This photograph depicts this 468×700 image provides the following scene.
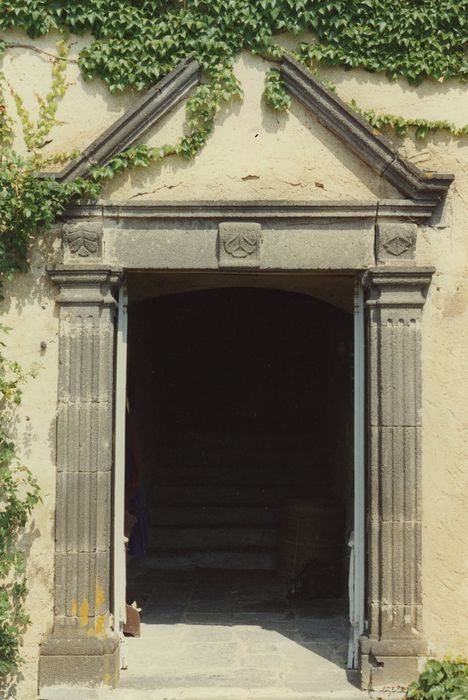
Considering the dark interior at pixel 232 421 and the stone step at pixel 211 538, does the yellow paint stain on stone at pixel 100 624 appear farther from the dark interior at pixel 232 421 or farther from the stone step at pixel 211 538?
the stone step at pixel 211 538

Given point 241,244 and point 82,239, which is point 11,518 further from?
point 241,244

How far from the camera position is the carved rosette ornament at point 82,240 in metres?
4.81

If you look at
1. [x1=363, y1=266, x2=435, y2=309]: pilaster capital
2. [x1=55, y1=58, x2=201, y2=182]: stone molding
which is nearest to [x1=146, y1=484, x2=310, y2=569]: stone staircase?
[x1=363, y1=266, x2=435, y2=309]: pilaster capital

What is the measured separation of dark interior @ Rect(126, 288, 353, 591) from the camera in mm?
7980

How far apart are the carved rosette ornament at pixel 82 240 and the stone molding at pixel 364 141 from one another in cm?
152

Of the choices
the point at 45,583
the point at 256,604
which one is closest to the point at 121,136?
the point at 45,583

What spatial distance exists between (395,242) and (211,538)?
433 cm

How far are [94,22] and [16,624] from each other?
3.70 meters

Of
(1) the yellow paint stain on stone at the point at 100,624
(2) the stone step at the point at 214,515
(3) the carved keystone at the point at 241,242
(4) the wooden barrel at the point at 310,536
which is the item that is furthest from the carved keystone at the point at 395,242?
(2) the stone step at the point at 214,515

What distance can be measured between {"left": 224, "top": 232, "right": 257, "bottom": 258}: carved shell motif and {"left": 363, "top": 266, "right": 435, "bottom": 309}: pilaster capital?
28.8 inches

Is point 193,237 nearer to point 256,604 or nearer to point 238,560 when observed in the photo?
point 256,604

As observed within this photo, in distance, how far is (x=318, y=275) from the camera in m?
5.18

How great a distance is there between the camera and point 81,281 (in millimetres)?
4785

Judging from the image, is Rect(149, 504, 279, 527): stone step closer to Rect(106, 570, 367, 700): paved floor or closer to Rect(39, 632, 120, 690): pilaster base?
Rect(106, 570, 367, 700): paved floor
